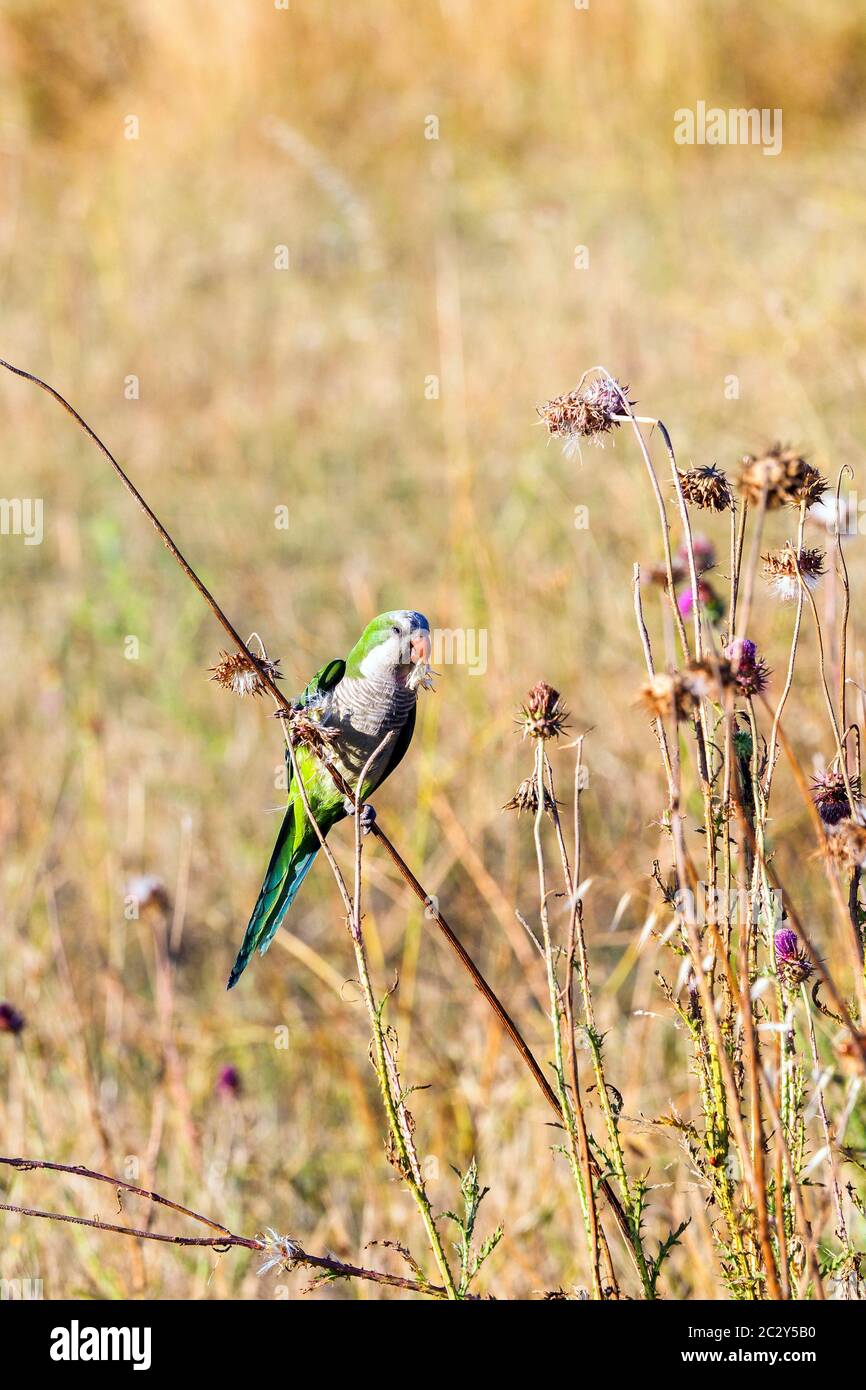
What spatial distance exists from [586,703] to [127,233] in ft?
16.1

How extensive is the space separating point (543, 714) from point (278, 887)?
0.28 meters

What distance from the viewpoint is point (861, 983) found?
1.12m

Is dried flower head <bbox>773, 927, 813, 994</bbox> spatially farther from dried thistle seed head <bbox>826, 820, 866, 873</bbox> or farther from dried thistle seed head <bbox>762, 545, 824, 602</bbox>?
dried thistle seed head <bbox>762, 545, 824, 602</bbox>

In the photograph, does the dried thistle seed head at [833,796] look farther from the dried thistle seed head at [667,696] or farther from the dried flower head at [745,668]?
the dried thistle seed head at [667,696]

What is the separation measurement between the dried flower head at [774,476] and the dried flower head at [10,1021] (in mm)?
1422

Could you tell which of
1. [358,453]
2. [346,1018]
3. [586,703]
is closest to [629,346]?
[358,453]

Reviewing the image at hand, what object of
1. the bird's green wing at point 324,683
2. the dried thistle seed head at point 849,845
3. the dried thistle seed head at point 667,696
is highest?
the bird's green wing at point 324,683

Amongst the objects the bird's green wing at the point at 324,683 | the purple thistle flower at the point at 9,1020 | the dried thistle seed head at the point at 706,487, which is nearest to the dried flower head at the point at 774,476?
the dried thistle seed head at the point at 706,487

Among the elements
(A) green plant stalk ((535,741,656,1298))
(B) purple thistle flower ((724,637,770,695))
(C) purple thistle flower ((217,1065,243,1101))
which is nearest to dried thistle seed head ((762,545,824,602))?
(B) purple thistle flower ((724,637,770,695))

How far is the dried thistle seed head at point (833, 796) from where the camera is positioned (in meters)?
1.16

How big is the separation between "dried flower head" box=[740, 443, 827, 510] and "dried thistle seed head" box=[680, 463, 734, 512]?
9 cm

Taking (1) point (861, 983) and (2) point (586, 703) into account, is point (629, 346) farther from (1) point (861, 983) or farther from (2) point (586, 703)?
(1) point (861, 983)

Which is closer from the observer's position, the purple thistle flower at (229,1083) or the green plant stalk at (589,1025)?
the green plant stalk at (589,1025)

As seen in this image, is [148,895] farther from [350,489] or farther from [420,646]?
[350,489]
